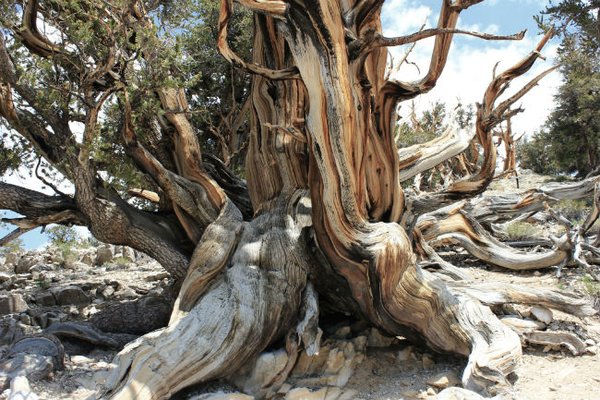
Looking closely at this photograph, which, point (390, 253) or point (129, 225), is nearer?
point (390, 253)

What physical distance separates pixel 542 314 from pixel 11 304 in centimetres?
566

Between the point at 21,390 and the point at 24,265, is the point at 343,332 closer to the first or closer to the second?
the point at 21,390

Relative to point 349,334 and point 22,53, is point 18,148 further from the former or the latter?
point 349,334

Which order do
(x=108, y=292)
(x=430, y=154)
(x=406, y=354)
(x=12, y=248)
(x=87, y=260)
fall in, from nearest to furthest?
(x=406, y=354) → (x=430, y=154) → (x=108, y=292) → (x=87, y=260) → (x=12, y=248)

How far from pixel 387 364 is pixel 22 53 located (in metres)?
4.76

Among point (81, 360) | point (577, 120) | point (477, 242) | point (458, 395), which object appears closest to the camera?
point (458, 395)

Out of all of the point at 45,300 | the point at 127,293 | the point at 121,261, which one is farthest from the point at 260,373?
the point at 121,261

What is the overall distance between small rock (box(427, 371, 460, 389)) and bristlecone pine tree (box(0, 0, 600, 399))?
0.24 m

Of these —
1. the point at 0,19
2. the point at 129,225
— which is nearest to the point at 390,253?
the point at 129,225

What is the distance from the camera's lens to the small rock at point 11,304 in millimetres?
5710

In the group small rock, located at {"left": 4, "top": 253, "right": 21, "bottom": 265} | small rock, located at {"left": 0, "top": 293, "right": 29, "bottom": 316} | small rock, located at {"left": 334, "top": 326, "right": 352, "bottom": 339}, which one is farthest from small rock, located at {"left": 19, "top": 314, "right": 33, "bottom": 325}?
small rock, located at {"left": 4, "top": 253, "right": 21, "bottom": 265}

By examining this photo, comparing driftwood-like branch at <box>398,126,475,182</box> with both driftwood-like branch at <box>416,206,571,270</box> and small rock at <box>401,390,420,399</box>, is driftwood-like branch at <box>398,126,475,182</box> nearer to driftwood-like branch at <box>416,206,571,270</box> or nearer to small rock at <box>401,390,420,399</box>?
driftwood-like branch at <box>416,206,571,270</box>

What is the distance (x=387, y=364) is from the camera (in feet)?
13.8

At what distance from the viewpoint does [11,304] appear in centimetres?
579
